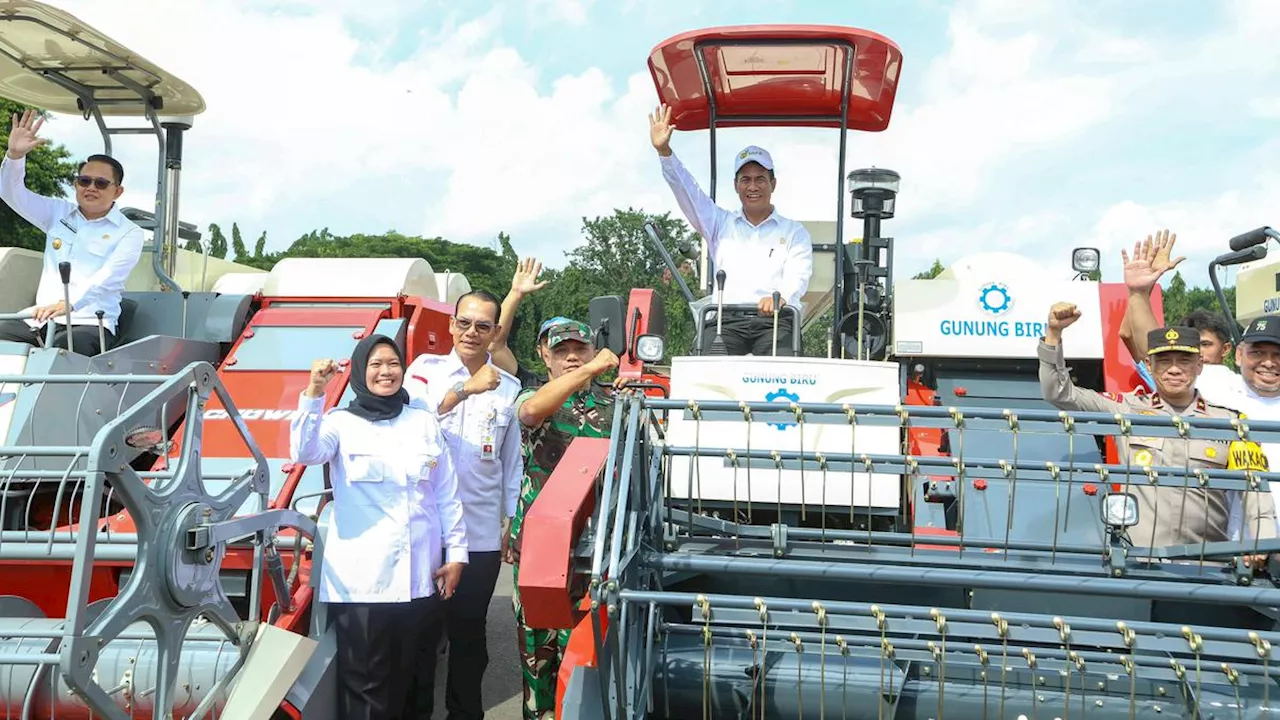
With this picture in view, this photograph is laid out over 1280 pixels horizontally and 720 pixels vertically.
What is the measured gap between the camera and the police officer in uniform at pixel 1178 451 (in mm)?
3930

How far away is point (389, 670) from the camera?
4016mm

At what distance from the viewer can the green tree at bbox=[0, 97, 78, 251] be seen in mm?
19422

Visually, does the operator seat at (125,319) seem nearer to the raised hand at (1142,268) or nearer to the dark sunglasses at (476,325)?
the dark sunglasses at (476,325)

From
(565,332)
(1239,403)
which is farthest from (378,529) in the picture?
(1239,403)

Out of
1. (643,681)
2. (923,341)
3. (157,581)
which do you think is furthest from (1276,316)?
(157,581)

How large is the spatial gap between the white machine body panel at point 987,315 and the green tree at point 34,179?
61.6 ft

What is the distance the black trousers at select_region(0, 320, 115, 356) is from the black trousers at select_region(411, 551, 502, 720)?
2.55m

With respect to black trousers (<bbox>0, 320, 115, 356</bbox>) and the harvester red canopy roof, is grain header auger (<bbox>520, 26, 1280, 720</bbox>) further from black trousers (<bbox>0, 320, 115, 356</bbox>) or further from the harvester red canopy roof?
black trousers (<bbox>0, 320, 115, 356</bbox>)

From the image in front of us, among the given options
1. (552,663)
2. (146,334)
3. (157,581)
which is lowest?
(552,663)

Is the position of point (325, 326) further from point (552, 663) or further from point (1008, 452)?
point (1008, 452)

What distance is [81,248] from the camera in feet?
18.3

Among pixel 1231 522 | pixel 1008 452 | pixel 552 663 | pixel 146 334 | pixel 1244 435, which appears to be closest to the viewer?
pixel 1244 435

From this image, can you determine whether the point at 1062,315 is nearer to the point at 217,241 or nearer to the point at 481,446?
the point at 481,446

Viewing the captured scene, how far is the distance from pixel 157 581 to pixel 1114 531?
331cm
